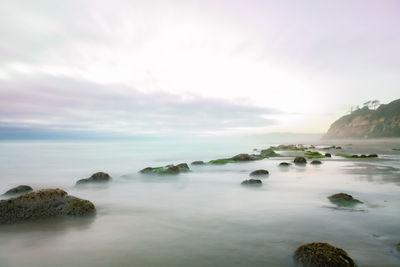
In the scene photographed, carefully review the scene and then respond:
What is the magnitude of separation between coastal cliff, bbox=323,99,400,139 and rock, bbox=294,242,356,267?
331 ft

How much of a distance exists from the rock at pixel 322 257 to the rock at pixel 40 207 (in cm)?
655

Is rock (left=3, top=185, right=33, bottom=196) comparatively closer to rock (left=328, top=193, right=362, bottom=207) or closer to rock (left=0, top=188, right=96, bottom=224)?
rock (left=0, top=188, right=96, bottom=224)

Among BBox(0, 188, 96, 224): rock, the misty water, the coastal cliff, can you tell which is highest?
the coastal cliff

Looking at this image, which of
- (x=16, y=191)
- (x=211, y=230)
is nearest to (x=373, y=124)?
(x=211, y=230)

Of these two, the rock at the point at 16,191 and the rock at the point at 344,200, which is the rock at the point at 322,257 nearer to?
the rock at the point at 344,200

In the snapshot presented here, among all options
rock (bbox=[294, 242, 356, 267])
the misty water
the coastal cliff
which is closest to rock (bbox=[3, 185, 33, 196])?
the misty water

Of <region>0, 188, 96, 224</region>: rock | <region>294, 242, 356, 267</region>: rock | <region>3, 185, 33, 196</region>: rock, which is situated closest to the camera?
<region>294, 242, 356, 267</region>: rock

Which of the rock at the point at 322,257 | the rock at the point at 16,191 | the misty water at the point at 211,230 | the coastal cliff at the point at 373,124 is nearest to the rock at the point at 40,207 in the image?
the misty water at the point at 211,230

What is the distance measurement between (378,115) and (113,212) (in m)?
115

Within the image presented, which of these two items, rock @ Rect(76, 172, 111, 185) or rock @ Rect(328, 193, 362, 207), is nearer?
rock @ Rect(328, 193, 362, 207)

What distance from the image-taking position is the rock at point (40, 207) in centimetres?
715

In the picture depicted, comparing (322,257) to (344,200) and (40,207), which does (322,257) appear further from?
(40,207)

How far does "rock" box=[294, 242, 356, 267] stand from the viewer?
4242 millimetres

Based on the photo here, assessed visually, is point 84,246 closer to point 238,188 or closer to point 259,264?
point 259,264
